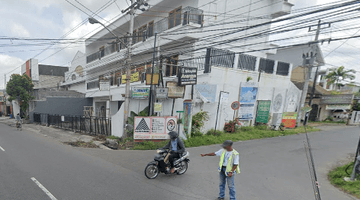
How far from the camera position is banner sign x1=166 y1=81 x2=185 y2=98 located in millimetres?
10656

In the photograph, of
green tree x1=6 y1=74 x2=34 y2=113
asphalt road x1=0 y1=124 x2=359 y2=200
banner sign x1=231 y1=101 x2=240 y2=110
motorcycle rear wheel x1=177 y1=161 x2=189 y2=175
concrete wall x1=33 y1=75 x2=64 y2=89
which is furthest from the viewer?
concrete wall x1=33 y1=75 x2=64 y2=89

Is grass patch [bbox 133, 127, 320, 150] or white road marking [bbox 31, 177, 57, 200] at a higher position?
white road marking [bbox 31, 177, 57, 200]

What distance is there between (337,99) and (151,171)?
26863 mm

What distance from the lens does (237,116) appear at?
13820 mm

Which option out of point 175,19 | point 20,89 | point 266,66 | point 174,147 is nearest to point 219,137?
point 174,147

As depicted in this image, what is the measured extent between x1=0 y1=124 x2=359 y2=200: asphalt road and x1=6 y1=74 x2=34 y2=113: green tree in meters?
20.3

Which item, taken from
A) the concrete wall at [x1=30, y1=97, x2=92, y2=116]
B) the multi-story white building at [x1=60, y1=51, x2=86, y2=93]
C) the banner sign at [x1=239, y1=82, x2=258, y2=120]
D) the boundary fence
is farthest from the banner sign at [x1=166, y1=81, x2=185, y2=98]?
the multi-story white building at [x1=60, y1=51, x2=86, y2=93]

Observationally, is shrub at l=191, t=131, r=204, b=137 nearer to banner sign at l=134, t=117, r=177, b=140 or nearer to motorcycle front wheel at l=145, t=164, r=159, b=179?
banner sign at l=134, t=117, r=177, b=140

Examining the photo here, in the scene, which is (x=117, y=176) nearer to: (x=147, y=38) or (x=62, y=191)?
(x=62, y=191)

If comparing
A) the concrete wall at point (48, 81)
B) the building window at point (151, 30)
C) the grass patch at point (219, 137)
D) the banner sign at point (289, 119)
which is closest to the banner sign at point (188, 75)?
the grass patch at point (219, 137)

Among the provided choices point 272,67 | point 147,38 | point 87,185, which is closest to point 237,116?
point 272,67

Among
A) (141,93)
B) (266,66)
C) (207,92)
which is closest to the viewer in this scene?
(207,92)

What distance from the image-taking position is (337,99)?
73.1ft

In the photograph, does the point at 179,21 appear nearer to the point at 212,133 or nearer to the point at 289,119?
the point at 212,133
